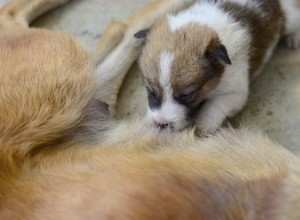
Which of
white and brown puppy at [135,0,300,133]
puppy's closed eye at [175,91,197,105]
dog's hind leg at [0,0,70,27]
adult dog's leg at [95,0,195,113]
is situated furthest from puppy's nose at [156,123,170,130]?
dog's hind leg at [0,0,70,27]

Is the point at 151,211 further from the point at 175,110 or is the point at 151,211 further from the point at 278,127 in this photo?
the point at 278,127

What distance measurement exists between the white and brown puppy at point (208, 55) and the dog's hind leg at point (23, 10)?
0.63 meters

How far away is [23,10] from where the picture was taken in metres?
2.73

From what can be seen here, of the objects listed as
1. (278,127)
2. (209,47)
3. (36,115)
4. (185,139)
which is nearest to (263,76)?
(278,127)

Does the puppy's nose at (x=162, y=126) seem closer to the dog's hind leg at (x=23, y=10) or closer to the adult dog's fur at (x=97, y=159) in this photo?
the adult dog's fur at (x=97, y=159)

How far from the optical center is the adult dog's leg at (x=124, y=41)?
8.27ft

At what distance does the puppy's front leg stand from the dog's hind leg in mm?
915

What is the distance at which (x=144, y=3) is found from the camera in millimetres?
2830

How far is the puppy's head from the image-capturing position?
2109mm

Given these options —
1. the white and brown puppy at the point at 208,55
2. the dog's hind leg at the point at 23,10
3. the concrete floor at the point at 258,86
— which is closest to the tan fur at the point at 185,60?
the white and brown puppy at the point at 208,55

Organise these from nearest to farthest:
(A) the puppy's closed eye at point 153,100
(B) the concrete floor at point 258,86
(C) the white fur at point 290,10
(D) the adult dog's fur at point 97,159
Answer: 1. (D) the adult dog's fur at point 97,159
2. (A) the puppy's closed eye at point 153,100
3. (B) the concrete floor at point 258,86
4. (C) the white fur at point 290,10

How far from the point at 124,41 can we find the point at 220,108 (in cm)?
58

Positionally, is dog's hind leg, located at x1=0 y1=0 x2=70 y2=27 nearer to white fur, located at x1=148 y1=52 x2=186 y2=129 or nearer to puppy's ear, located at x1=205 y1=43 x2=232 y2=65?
white fur, located at x1=148 y1=52 x2=186 y2=129

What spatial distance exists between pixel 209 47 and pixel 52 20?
1.07m
